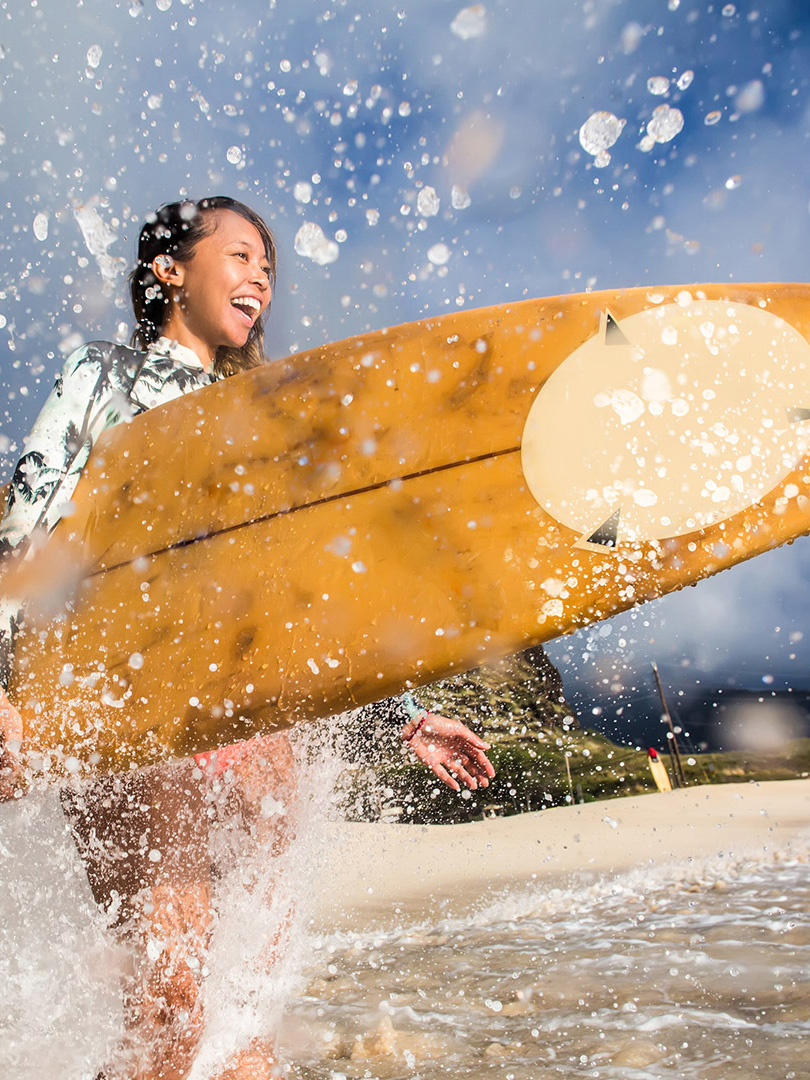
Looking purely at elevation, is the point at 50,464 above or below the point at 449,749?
above

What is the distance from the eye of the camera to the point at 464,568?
1244mm

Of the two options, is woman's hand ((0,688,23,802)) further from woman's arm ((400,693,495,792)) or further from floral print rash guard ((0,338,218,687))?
woman's arm ((400,693,495,792))

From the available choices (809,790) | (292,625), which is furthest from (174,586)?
(809,790)

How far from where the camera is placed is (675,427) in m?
1.23

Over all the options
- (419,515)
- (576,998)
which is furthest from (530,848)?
(419,515)

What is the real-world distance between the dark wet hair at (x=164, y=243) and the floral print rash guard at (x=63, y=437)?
20 centimetres

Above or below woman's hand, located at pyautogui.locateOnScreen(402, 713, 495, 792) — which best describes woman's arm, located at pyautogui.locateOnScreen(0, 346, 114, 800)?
above

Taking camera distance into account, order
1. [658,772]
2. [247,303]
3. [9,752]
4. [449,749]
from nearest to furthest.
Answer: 1. [9,752]
2. [247,303]
3. [449,749]
4. [658,772]

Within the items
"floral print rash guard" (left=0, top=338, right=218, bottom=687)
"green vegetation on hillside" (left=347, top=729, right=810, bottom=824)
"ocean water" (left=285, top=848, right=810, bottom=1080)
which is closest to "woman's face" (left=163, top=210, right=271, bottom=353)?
"floral print rash guard" (left=0, top=338, right=218, bottom=687)

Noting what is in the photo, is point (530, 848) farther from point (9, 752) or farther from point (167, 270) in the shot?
point (167, 270)

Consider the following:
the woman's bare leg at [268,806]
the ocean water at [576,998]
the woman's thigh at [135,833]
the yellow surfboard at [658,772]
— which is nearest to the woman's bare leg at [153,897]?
the woman's thigh at [135,833]

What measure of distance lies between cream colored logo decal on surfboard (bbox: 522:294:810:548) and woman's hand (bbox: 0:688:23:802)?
3.40 feet

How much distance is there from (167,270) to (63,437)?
557 millimetres

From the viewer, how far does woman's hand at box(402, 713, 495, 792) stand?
1788 mm
